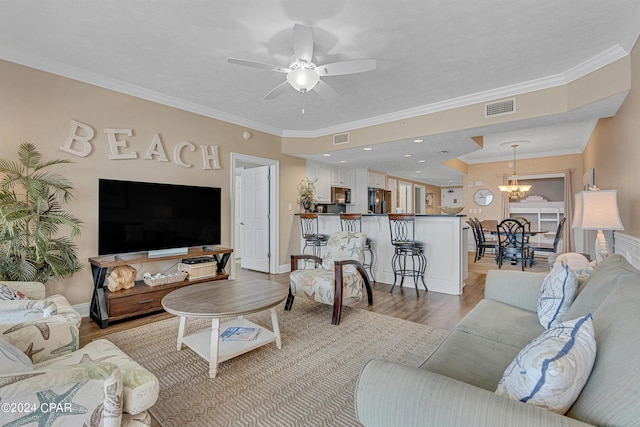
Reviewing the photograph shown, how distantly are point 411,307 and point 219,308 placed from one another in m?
2.41

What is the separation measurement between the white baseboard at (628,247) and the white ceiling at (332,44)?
140 cm

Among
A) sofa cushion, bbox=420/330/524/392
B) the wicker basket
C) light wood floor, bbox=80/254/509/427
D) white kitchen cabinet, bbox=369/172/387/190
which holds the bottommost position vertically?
light wood floor, bbox=80/254/509/427

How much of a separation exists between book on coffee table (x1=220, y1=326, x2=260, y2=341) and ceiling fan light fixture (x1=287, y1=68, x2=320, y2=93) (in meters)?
2.17

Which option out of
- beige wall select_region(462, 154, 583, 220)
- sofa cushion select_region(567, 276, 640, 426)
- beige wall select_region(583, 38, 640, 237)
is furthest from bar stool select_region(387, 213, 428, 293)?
beige wall select_region(462, 154, 583, 220)

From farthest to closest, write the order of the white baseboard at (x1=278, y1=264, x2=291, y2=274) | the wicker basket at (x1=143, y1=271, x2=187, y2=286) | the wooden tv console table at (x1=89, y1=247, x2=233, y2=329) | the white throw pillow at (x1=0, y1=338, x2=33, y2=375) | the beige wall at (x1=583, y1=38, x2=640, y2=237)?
the white baseboard at (x1=278, y1=264, x2=291, y2=274) → the wicker basket at (x1=143, y1=271, x2=187, y2=286) → the wooden tv console table at (x1=89, y1=247, x2=233, y2=329) → the beige wall at (x1=583, y1=38, x2=640, y2=237) → the white throw pillow at (x1=0, y1=338, x2=33, y2=375)

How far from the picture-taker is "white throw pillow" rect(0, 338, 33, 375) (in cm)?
107

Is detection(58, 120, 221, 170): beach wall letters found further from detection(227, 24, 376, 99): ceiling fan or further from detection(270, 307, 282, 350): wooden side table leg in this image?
detection(270, 307, 282, 350): wooden side table leg

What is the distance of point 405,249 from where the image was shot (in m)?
4.39

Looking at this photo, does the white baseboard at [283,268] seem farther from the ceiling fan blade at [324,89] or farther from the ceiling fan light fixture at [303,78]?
the ceiling fan light fixture at [303,78]

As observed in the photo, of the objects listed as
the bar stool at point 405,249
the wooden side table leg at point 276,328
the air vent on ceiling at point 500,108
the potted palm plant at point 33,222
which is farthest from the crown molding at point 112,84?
the air vent on ceiling at point 500,108

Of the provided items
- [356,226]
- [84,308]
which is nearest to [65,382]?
[84,308]

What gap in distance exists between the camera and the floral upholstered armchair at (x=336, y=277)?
310 cm

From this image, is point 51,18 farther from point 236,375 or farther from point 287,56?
point 236,375

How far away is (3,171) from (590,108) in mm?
5929
